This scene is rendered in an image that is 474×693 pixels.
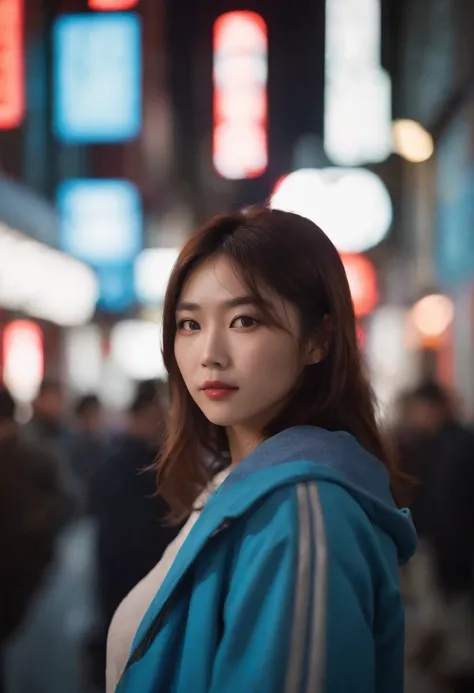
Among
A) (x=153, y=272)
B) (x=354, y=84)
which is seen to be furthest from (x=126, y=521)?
(x=153, y=272)

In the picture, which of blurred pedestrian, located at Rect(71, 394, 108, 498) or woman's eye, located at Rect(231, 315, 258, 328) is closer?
woman's eye, located at Rect(231, 315, 258, 328)

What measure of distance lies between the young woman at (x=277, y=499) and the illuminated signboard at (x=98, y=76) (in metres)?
6.95

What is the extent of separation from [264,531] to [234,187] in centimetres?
2547

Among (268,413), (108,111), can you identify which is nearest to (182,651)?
(268,413)

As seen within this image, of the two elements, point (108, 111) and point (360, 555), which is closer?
point (360, 555)

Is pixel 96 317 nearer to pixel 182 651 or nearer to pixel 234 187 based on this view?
pixel 234 187

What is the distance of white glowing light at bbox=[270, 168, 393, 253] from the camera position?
11.2 meters

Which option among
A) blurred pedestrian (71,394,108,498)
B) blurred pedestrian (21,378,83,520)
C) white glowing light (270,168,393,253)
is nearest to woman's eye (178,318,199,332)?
blurred pedestrian (21,378,83,520)

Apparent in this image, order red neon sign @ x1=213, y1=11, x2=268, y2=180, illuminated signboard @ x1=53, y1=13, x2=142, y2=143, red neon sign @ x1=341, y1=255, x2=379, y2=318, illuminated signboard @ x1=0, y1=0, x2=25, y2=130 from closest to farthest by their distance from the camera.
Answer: illuminated signboard @ x1=0, y1=0, x2=25, y2=130 → illuminated signboard @ x1=53, y1=13, x2=142, y2=143 → red neon sign @ x1=213, y1=11, x2=268, y2=180 → red neon sign @ x1=341, y1=255, x2=379, y2=318

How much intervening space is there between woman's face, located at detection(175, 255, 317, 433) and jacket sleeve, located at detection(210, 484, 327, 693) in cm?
29

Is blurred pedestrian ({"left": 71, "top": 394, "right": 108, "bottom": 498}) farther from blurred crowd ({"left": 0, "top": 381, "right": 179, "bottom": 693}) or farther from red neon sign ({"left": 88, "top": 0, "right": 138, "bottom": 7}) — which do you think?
red neon sign ({"left": 88, "top": 0, "right": 138, "bottom": 7})

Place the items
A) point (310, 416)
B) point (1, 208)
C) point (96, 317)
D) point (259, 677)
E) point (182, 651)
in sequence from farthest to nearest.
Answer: point (96, 317), point (1, 208), point (310, 416), point (182, 651), point (259, 677)

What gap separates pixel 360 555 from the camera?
4.31ft

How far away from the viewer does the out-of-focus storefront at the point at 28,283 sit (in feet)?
34.3
